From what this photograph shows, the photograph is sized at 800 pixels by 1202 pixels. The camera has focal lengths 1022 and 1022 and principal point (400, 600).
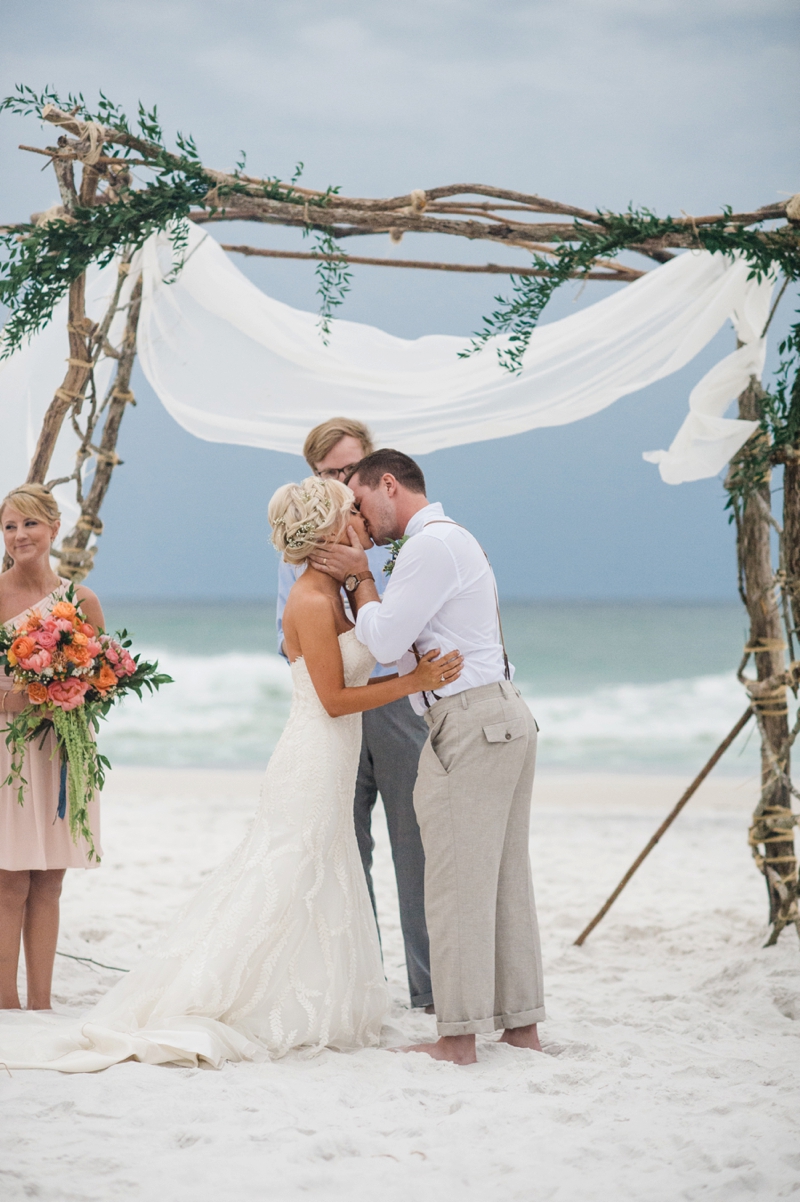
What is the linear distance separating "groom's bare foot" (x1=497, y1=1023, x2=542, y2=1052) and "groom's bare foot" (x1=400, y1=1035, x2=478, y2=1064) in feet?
0.62

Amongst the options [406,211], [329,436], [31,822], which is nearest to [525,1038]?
[31,822]

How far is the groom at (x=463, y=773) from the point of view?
10.0 ft

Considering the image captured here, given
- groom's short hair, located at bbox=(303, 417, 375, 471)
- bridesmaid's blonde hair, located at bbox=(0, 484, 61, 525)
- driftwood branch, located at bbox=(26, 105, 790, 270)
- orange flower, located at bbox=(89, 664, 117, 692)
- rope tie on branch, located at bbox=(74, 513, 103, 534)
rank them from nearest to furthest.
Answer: orange flower, located at bbox=(89, 664, 117, 692) < bridesmaid's blonde hair, located at bbox=(0, 484, 61, 525) < driftwood branch, located at bbox=(26, 105, 790, 270) < groom's short hair, located at bbox=(303, 417, 375, 471) < rope tie on branch, located at bbox=(74, 513, 103, 534)

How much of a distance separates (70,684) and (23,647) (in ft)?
0.62

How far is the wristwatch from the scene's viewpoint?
3219 millimetres

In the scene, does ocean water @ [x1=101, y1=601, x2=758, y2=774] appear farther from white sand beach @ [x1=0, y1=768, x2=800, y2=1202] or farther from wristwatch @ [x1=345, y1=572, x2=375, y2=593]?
wristwatch @ [x1=345, y1=572, x2=375, y2=593]

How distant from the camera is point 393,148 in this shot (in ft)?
82.8

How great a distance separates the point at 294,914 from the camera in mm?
3109

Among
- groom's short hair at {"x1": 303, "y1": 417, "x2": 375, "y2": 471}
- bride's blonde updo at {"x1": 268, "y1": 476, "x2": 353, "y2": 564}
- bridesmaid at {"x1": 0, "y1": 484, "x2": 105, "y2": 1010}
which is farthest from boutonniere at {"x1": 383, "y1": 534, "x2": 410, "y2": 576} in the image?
bridesmaid at {"x1": 0, "y1": 484, "x2": 105, "y2": 1010}

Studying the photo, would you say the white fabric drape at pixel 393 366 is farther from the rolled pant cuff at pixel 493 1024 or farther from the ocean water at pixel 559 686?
the ocean water at pixel 559 686

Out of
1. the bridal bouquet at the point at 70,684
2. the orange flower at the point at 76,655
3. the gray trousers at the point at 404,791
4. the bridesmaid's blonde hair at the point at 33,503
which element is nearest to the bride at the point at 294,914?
the gray trousers at the point at 404,791

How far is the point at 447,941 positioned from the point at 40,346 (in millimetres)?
3038

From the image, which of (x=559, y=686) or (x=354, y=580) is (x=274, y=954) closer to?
(x=354, y=580)

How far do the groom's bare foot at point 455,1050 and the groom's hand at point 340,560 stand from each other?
4.77 ft
